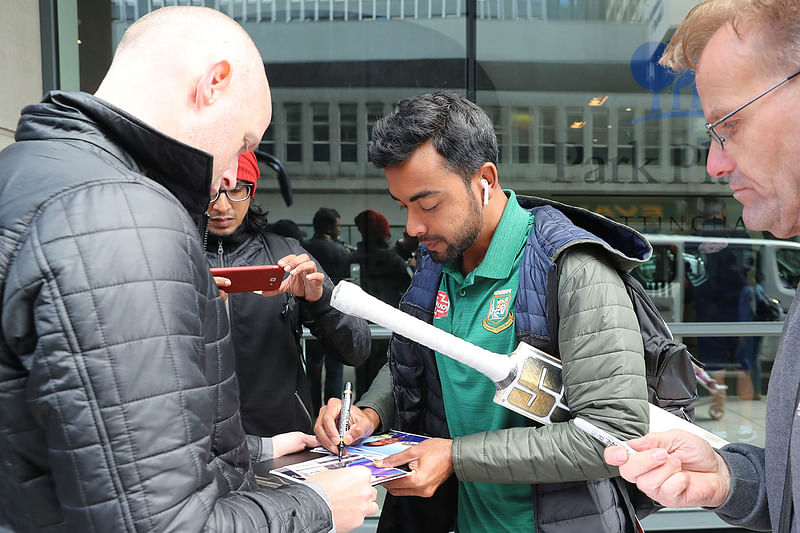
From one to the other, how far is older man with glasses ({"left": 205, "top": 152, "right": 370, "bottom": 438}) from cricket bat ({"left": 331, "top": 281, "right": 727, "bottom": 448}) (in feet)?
3.09

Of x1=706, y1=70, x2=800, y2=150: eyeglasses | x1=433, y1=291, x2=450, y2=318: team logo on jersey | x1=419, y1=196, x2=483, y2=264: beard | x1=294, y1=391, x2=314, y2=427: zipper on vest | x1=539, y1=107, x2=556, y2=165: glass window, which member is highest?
x1=539, y1=107, x2=556, y2=165: glass window

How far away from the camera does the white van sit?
5.00 metres

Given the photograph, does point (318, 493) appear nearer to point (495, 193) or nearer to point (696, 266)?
point (495, 193)

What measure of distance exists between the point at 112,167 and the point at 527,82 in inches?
179

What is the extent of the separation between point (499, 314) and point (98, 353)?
109cm

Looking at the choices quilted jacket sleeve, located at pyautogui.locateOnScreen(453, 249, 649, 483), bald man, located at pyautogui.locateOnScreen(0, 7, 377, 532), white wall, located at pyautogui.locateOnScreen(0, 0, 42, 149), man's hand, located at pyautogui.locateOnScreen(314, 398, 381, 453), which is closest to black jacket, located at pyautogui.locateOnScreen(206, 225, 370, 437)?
man's hand, located at pyautogui.locateOnScreen(314, 398, 381, 453)

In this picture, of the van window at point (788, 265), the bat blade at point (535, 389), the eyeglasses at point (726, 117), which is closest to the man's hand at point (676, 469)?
the bat blade at point (535, 389)

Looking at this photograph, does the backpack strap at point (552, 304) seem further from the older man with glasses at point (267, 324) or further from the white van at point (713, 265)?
the white van at point (713, 265)

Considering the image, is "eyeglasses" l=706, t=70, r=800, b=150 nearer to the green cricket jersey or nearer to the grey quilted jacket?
the green cricket jersey

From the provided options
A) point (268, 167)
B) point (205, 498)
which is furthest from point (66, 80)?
point (205, 498)

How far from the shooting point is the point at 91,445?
819 mm

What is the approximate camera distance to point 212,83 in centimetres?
111

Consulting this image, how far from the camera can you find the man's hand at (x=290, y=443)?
1716mm

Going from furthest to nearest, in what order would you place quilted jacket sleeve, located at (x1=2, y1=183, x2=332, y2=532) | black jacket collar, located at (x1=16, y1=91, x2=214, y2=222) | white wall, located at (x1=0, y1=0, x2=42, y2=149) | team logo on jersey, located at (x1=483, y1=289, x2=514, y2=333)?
1. white wall, located at (x1=0, y1=0, x2=42, y2=149)
2. team logo on jersey, located at (x1=483, y1=289, x2=514, y2=333)
3. black jacket collar, located at (x1=16, y1=91, x2=214, y2=222)
4. quilted jacket sleeve, located at (x1=2, y1=183, x2=332, y2=532)
